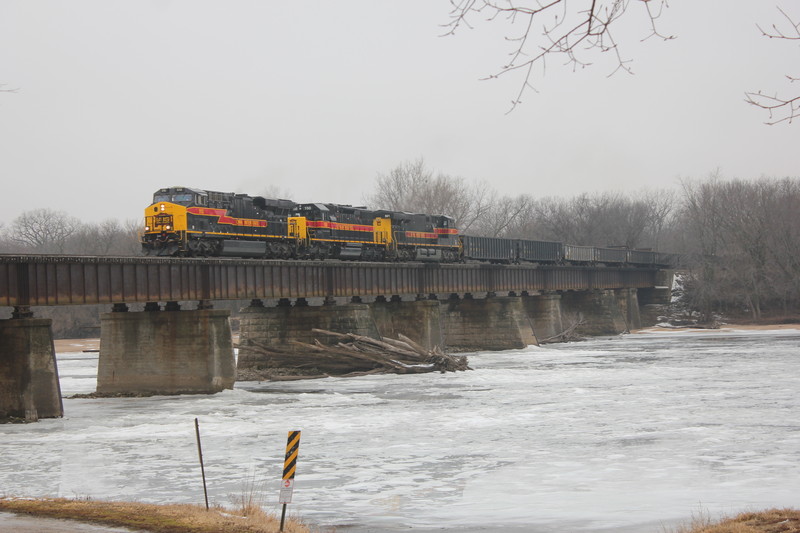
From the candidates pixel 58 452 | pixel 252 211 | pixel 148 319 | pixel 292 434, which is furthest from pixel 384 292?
pixel 292 434

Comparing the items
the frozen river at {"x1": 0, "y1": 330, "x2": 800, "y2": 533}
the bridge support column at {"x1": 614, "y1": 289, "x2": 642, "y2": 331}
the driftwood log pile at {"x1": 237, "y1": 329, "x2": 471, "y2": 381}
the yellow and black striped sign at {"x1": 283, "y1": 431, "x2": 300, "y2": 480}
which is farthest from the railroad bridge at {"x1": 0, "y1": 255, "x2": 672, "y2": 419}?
the bridge support column at {"x1": 614, "y1": 289, "x2": 642, "y2": 331}

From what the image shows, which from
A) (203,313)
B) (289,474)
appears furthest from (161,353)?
(289,474)

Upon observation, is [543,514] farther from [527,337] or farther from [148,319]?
[527,337]

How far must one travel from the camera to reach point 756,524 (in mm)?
12711

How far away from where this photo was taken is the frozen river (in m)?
16.8

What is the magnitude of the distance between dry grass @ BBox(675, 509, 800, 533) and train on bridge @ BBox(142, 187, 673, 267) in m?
33.4

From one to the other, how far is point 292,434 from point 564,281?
234 ft

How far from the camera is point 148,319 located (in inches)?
1563

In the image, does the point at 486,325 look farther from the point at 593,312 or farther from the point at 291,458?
the point at 291,458

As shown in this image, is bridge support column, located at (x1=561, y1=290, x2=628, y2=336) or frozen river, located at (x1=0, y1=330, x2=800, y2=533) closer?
frozen river, located at (x1=0, y1=330, x2=800, y2=533)

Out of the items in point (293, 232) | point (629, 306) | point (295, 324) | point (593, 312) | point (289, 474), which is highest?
point (293, 232)

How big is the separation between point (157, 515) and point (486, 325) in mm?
58132

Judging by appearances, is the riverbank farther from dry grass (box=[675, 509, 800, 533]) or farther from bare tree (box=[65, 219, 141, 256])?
bare tree (box=[65, 219, 141, 256])

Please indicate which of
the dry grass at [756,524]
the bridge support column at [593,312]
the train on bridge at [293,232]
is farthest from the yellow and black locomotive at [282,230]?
the dry grass at [756,524]
